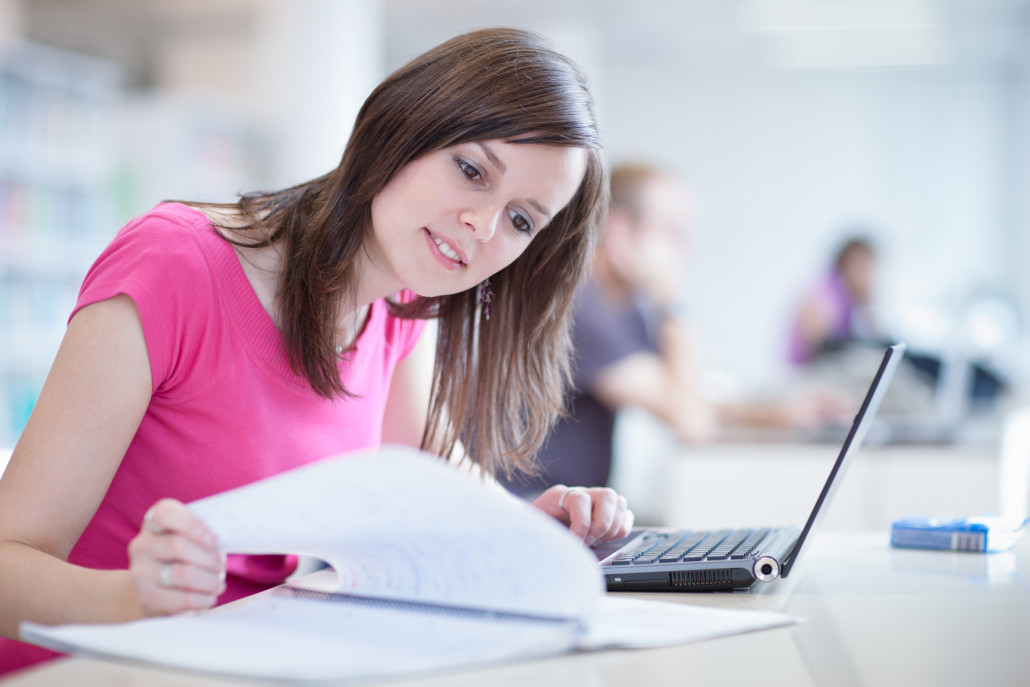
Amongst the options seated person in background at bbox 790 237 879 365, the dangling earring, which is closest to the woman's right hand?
the dangling earring

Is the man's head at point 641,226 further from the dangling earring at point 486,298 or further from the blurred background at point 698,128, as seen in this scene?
the dangling earring at point 486,298

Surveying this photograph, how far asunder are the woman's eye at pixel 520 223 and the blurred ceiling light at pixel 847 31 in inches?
230

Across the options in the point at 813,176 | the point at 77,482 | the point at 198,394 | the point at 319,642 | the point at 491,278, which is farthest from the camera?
the point at 813,176

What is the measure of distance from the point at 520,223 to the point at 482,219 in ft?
0.23

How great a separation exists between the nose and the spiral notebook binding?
412mm

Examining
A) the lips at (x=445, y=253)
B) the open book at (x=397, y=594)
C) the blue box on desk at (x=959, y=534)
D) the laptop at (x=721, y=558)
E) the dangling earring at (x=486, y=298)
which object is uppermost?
the lips at (x=445, y=253)

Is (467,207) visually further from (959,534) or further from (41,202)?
(41,202)

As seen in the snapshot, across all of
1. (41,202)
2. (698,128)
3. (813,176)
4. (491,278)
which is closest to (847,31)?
(813,176)

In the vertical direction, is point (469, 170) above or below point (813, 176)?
below

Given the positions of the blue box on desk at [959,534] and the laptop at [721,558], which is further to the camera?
the blue box on desk at [959,534]

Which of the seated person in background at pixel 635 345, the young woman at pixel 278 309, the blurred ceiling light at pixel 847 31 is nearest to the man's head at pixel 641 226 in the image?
the seated person in background at pixel 635 345

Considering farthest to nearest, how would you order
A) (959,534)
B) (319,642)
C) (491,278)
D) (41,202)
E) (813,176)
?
1. (813,176)
2. (41,202)
3. (491,278)
4. (959,534)
5. (319,642)

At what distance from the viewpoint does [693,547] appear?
95cm

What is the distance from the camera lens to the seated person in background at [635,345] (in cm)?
233
